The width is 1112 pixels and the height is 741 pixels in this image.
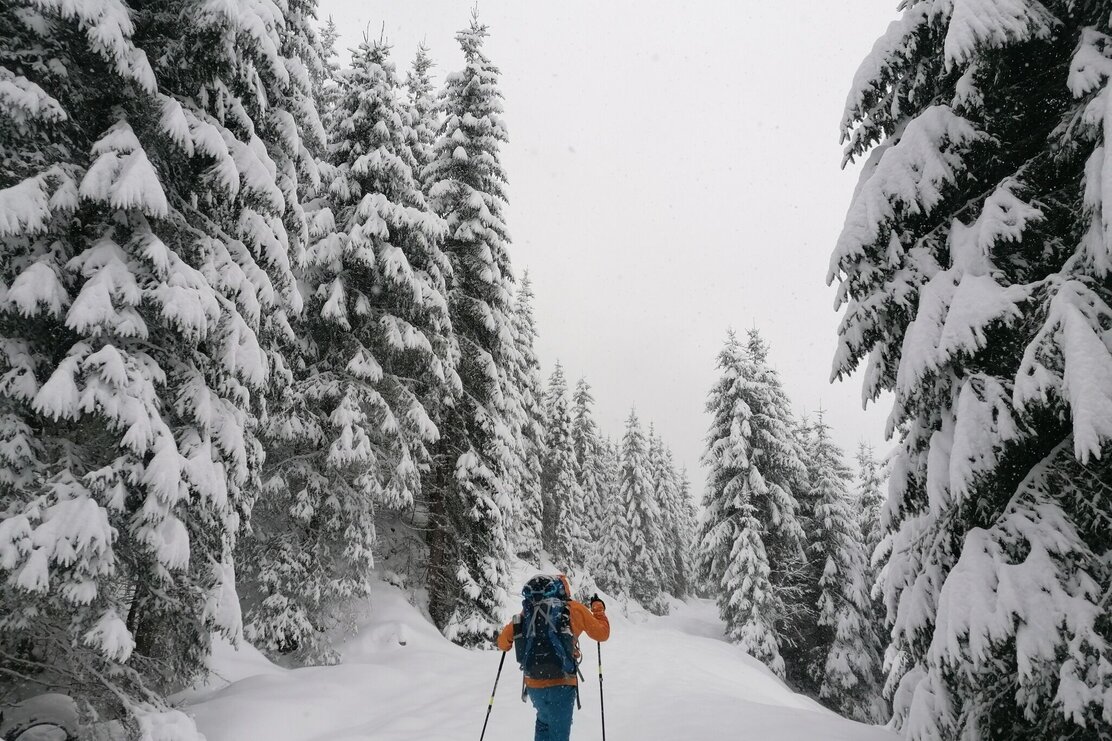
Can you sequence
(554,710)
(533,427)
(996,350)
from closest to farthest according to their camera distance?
(996,350)
(554,710)
(533,427)

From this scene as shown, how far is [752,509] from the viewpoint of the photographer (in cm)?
2256

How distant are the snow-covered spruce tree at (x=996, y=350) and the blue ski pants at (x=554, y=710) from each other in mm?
2964

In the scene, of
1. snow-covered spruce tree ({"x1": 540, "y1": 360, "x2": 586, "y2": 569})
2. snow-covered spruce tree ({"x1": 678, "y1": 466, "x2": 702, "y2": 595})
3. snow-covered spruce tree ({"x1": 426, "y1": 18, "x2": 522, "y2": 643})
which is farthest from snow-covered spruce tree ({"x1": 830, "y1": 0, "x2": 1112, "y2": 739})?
snow-covered spruce tree ({"x1": 678, "y1": 466, "x2": 702, "y2": 595})

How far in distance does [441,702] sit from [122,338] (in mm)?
7001

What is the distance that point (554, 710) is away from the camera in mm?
5707

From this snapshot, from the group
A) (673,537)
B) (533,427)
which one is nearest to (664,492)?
(673,537)

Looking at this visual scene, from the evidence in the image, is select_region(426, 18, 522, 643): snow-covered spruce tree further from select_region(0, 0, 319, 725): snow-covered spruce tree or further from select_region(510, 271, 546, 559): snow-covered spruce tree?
select_region(0, 0, 319, 725): snow-covered spruce tree

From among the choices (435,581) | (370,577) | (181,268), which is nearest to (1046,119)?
(181,268)

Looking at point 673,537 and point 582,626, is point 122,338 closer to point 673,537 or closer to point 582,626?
point 582,626

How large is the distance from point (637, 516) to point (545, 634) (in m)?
35.1

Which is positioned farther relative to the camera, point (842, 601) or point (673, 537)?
point (673, 537)

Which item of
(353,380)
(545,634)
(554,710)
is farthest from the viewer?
(353,380)

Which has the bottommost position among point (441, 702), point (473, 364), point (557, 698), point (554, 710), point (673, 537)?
point (441, 702)

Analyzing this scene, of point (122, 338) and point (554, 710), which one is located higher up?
point (122, 338)
